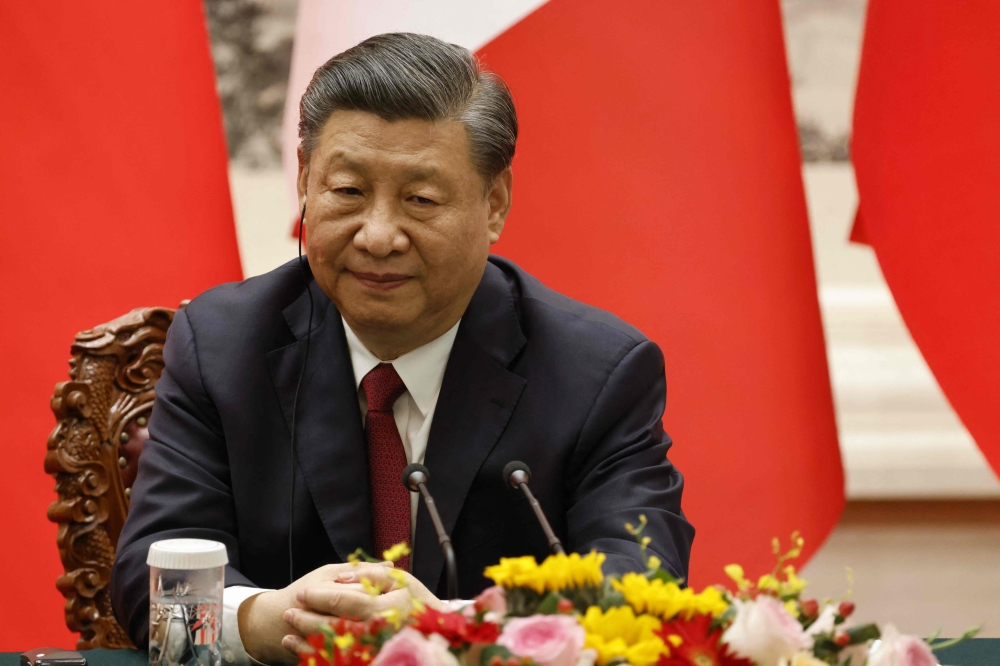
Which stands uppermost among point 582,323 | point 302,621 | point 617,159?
point 617,159

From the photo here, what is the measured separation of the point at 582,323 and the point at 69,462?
89 centimetres

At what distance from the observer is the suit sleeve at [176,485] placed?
1.44 meters

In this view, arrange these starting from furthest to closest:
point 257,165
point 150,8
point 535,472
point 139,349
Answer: point 257,165 → point 150,8 → point 139,349 → point 535,472

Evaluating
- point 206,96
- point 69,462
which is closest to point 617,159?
point 206,96

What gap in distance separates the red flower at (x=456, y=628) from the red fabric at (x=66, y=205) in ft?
6.19

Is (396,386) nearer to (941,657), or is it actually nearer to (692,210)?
(941,657)

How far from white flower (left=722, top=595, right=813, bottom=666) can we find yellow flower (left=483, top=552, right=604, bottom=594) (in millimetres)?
109

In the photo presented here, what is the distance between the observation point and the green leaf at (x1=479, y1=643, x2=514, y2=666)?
0.68 meters

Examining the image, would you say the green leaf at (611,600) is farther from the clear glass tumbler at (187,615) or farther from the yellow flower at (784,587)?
the clear glass tumbler at (187,615)

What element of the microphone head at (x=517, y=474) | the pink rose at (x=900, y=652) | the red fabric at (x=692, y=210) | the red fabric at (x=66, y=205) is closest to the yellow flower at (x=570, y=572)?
the pink rose at (x=900, y=652)

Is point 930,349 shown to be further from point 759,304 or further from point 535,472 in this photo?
point 535,472

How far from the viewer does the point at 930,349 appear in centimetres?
245

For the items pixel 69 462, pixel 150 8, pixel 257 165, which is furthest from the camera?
pixel 257 165

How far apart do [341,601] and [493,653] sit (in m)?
0.55
